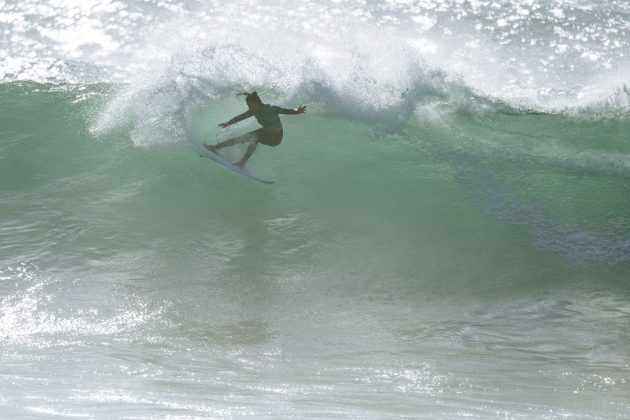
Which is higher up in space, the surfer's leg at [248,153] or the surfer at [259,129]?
the surfer at [259,129]

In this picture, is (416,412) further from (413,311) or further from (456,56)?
(456,56)

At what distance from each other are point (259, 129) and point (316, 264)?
4.83ft

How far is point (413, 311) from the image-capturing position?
6.47 m

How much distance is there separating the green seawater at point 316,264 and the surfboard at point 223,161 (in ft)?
0.53

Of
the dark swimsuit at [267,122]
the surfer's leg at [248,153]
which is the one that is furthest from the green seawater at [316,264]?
the dark swimsuit at [267,122]

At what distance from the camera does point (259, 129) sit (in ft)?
25.0

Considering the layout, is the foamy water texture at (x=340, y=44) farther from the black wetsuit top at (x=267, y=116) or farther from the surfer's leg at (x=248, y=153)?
the black wetsuit top at (x=267, y=116)

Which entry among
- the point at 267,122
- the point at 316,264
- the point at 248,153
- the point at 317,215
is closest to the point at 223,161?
the point at 248,153

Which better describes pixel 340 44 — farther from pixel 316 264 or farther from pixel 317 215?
pixel 316 264

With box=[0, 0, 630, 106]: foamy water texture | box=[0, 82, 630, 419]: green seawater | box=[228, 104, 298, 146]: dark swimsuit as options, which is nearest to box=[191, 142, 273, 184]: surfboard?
box=[0, 82, 630, 419]: green seawater

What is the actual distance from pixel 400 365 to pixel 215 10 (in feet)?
22.8

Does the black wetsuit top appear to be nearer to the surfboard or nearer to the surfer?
the surfer

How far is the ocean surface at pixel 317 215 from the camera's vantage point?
5426mm

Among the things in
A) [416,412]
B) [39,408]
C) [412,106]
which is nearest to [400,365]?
[416,412]
